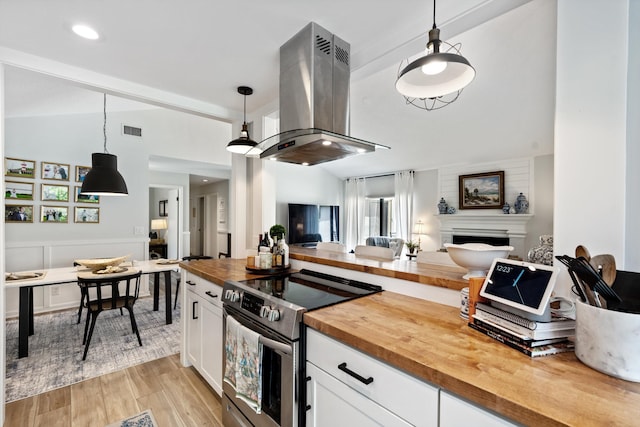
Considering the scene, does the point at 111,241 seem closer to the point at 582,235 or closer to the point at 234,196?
the point at 234,196

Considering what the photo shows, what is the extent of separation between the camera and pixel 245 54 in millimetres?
2045

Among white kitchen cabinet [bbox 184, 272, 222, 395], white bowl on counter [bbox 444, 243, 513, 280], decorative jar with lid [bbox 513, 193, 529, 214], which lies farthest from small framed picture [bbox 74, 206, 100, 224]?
decorative jar with lid [bbox 513, 193, 529, 214]

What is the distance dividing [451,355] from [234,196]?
2759 millimetres

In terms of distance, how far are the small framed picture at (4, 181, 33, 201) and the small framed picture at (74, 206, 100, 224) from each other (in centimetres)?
51

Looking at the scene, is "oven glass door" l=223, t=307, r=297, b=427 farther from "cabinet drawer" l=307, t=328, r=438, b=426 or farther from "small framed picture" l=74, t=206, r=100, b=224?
"small framed picture" l=74, t=206, r=100, b=224

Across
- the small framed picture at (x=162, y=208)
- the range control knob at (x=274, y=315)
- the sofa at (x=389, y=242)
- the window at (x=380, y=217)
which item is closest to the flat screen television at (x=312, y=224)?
the window at (x=380, y=217)

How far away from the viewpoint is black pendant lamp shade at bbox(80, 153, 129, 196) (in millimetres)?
3396

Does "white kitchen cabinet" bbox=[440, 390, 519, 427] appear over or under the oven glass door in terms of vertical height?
over

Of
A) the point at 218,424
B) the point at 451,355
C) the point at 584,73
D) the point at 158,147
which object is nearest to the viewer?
the point at 451,355

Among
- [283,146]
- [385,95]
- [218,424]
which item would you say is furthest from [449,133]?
[218,424]

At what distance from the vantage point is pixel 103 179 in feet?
11.3

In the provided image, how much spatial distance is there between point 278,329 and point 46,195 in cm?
440

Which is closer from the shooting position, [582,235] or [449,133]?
[582,235]

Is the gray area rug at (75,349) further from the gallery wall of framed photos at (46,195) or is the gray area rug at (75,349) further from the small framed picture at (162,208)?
the small framed picture at (162,208)
